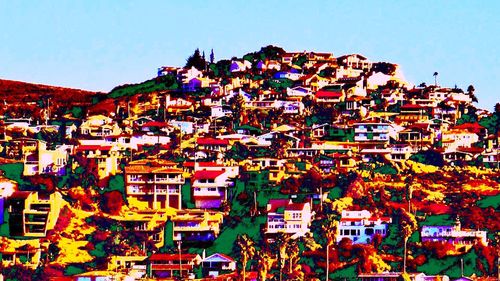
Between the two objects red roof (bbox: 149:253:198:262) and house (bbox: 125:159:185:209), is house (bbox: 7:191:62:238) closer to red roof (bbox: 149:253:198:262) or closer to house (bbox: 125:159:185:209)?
house (bbox: 125:159:185:209)

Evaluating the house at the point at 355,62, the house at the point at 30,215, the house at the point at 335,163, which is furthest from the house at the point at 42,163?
the house at the point at 355,62

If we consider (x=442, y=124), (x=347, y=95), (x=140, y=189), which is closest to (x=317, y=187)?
(x=140, y=189)

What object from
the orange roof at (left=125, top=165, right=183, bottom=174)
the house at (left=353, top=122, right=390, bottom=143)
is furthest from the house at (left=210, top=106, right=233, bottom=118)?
the orange roof at (left=125, top=165, right=183, bottom=174)

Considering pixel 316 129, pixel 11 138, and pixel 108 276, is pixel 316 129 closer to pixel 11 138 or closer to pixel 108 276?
pixel 11 138

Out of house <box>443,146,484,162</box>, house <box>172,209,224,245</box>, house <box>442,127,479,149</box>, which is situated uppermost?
house <box>442,127,479,149</box>

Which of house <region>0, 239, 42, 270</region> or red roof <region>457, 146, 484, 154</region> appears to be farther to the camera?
red roof <region>457, 146, 484, 154</region>

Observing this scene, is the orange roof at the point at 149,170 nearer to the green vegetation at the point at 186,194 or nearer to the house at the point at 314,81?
the green vegetation at the point at 186,194
